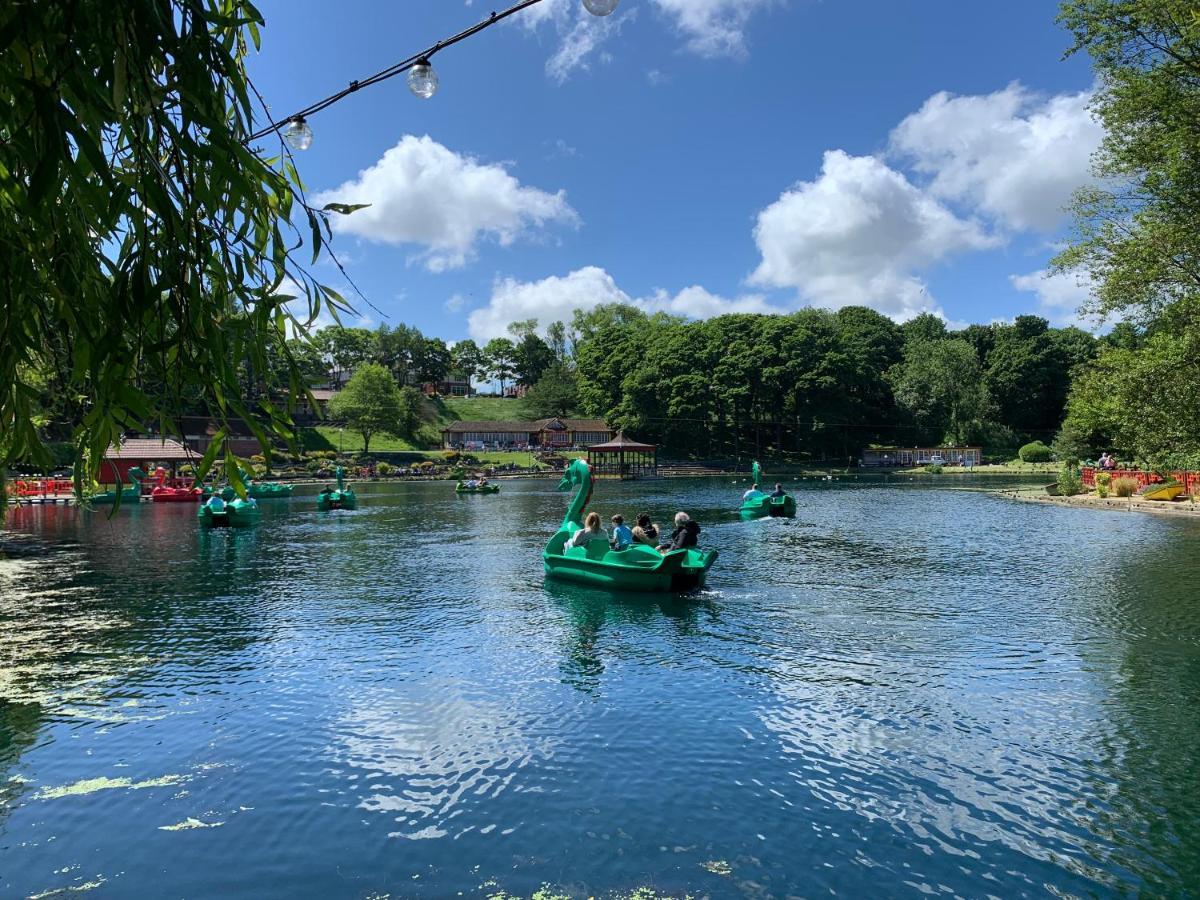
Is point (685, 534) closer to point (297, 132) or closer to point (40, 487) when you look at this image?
point (297, 132)

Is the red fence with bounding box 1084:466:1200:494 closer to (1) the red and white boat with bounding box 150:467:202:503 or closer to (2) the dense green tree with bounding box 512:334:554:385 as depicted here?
(1) the red and white boat with bounding box 150:467:202:503

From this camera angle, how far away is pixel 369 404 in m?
94.6

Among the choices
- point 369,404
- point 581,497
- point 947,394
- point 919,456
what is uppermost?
point 947,394

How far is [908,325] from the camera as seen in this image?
12731 cm

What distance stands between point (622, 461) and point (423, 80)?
247 feet

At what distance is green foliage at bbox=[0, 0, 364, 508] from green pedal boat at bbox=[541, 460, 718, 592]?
14.1 m

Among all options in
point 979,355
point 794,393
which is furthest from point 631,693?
point 979,355

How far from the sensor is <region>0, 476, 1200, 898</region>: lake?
6547 millimetres

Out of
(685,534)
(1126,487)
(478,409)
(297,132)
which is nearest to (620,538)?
(685,534)

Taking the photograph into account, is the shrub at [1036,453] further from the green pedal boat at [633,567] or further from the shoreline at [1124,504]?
the green pedal boat at [633,567]

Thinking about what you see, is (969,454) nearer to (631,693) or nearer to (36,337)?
(631,693)

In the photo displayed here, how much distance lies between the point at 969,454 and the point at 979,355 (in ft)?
86.3

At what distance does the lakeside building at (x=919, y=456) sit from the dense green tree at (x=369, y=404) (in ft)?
195

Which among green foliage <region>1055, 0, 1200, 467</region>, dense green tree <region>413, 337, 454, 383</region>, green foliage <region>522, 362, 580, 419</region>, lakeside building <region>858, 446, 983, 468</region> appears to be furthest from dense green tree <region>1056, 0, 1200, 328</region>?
dense green tree <region>413, 337, 454, 383</region>
